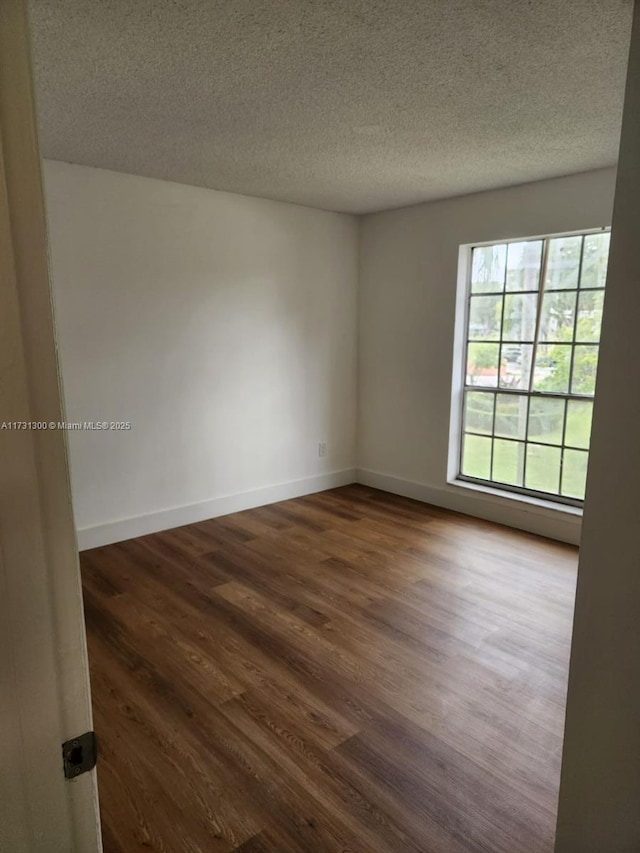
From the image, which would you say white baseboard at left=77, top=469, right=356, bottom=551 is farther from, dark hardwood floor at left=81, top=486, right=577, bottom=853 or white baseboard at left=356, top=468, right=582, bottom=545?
white baseboard at left=356, top=468, right=582, bottom=545

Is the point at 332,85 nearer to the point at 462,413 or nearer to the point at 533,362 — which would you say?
the point at 533,362

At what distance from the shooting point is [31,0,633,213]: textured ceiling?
65.7 inches

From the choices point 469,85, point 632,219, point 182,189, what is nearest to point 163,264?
point 182,189

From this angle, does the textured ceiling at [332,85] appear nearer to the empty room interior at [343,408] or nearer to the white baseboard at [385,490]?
the empty room interior at [343,408]

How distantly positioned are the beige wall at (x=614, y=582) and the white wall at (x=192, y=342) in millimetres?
2791

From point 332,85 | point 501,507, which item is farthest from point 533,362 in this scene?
point 332,85

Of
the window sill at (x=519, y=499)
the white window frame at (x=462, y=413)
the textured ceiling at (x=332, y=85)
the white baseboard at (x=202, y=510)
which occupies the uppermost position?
Result: the textured ceiling at (x=332, y=85)

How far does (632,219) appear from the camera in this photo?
987mm

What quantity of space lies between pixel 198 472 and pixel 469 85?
303cm

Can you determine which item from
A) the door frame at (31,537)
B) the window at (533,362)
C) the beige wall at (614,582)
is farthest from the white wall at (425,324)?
the door frame at (31,537)

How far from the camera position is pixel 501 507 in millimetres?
4051

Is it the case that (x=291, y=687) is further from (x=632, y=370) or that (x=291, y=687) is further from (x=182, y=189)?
(x=182, y=189)

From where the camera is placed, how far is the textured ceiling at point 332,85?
1670mm

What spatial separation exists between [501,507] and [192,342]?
2649 millimetres
